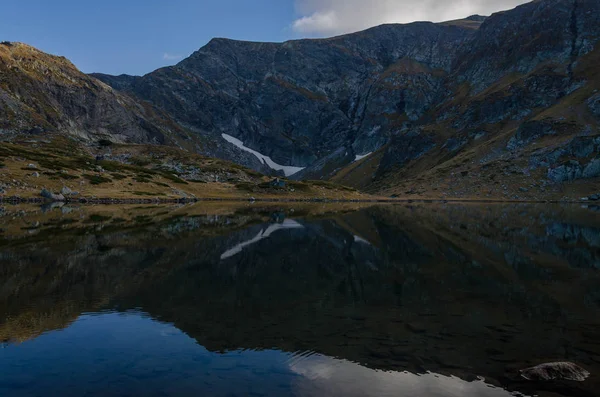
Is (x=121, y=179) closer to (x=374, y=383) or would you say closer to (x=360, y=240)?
(x=360, y=240)

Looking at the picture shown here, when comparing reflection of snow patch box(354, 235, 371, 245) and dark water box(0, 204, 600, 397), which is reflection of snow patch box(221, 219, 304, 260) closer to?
dark water box(0, 204, 600, 397)

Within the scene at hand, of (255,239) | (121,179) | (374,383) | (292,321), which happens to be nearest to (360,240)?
(255,239)

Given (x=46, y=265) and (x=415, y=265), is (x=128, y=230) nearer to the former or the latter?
(x=46, y=265)

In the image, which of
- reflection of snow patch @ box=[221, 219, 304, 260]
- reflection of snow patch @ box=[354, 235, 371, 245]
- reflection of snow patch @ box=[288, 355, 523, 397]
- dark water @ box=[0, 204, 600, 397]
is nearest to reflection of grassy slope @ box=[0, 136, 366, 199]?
reflection of snow patch @ box=[221, 219, 304, 260]

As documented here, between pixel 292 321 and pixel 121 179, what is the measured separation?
132 metres

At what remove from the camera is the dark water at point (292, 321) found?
12.5m

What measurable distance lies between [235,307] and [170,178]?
5689 inches

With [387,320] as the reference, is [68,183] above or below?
above

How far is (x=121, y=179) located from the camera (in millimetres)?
133875

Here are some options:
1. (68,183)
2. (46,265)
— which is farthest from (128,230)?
(68,183)

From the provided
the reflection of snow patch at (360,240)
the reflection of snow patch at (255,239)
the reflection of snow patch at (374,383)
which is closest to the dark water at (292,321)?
the reflection of snow patch at (374,383)

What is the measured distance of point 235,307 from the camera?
65.3ft

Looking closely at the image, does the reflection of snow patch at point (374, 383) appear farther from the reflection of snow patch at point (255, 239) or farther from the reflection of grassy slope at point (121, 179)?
the reflection of grassy slope at point (121, 179)

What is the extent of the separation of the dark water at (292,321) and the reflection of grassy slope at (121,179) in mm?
87225
